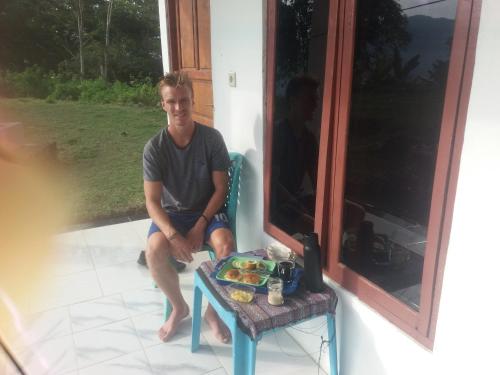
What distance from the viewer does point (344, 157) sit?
4.62ft

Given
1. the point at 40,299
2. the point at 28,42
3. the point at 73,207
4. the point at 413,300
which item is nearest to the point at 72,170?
the point at 73,207

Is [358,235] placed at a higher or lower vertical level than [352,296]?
higher

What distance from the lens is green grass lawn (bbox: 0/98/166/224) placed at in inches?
170

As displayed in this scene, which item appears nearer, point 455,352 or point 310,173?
point 455,352

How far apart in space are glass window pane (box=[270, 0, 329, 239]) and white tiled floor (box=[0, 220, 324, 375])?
623mm

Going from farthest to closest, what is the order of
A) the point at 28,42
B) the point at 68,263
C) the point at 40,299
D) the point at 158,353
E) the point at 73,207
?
1. the point at 28,42
2. the point at 73,207
3. the point at 68,263
4. the point at 40,299
5. the point at 158,353

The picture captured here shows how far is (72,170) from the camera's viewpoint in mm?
5684

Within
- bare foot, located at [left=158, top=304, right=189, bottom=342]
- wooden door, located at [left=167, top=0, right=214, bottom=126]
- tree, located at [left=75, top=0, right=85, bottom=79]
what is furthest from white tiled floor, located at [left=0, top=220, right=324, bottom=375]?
tree, located at [left=75, top=0, right=85, bottom=79]

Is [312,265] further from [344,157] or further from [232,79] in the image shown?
[232,79]

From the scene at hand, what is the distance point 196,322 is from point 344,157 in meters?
1.00

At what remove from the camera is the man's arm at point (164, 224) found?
183 centimetres

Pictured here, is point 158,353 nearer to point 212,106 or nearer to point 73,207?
point 212,106

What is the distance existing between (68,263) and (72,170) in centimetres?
347

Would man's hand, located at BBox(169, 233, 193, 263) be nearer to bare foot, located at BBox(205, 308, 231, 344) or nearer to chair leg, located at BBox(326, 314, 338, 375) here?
bare foot, located at BBox(205, 308, 231, 344)
